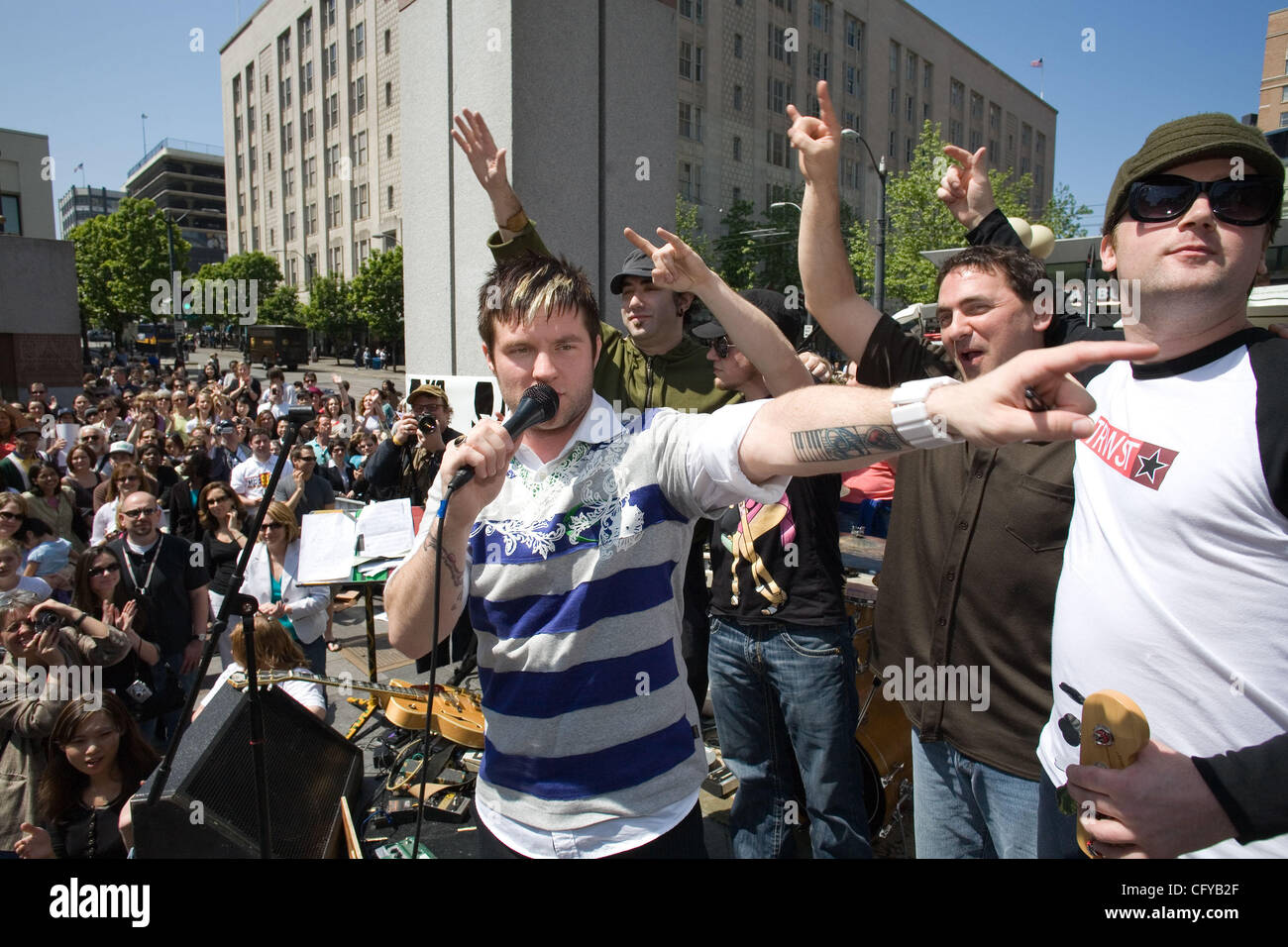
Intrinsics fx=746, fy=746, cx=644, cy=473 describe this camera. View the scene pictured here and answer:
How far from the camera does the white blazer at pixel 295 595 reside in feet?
17.3

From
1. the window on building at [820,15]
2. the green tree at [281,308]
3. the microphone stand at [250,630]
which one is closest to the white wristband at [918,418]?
the microphone stand at [250,630]

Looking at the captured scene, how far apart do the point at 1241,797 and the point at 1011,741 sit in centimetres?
77

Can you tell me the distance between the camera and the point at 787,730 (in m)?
2.99

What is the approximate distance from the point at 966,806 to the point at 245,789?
275cm

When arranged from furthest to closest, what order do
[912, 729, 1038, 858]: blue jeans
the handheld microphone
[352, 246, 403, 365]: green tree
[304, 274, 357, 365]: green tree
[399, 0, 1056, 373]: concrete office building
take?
[304, 274, 357, 365]: green tree → [352, 246, 403, 365]: green tree → [399, 0, 1056, 373]: concrete office building → [912, 729, 1038, 858]: blue jeans → the handheld microphone

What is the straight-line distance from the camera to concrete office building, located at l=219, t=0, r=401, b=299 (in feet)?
154

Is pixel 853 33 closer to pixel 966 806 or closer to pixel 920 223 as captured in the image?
pixel 920 223

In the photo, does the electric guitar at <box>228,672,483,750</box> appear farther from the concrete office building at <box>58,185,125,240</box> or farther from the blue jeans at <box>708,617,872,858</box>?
the concrete office building at <box>58,185,125,240</box>

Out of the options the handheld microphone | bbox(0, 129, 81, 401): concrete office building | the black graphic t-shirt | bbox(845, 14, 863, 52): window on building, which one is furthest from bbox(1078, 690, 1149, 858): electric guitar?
bbox(845, 14, 863, 52): window on building

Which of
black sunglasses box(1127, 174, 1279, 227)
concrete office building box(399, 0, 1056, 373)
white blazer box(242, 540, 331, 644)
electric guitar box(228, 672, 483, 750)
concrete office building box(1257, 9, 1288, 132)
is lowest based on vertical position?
electric guitar box(228, 672, 483, 750)

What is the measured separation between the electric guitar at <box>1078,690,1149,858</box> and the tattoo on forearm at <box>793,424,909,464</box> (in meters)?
0.59

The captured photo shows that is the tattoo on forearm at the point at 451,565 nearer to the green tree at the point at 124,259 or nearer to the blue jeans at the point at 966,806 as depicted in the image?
the blue jeans at the point at 966,806

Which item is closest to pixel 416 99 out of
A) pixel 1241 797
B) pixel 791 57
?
pixel 1241 797

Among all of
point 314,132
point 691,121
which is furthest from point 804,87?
point 314,132
